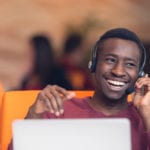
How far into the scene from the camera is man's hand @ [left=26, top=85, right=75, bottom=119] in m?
1.69

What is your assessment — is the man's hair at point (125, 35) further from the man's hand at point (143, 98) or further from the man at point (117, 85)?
the man's hand at point (143, 98)

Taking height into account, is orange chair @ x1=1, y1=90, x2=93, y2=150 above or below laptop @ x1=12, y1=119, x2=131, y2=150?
below

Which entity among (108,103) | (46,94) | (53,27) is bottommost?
(53,27)

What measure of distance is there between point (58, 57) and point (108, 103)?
2.30 m

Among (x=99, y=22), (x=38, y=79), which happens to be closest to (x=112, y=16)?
(x=99, y=22)

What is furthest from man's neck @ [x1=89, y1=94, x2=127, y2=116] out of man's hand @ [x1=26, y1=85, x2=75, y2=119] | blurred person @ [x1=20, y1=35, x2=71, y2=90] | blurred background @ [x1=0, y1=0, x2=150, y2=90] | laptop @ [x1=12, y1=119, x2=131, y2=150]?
blurred background @ [x1=0, y1=0, x2=150, y2=90]

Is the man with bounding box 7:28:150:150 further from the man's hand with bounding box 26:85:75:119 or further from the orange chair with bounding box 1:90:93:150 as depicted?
the orange chair with bounding box 1:90:93:150

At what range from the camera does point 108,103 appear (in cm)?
195

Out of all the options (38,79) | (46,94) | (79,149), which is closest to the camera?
(79,149)

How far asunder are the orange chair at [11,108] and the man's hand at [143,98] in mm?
443

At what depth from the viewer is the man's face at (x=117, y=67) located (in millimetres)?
1881

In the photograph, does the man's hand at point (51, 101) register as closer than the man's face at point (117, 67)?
Yes

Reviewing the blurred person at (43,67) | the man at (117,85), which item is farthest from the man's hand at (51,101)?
the blurred person at (43,67)

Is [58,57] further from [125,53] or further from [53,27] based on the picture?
[125,53]
